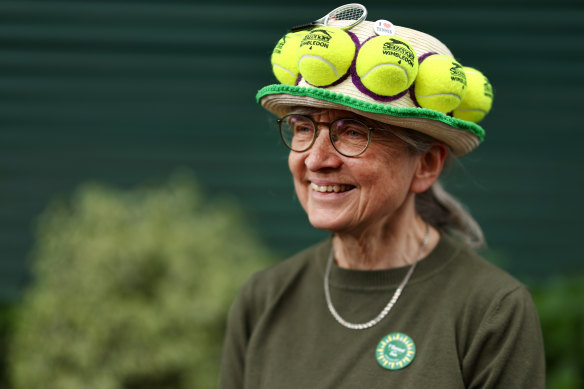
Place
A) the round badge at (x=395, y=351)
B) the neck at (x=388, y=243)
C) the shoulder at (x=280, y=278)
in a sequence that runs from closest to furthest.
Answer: the round badge at (x=395, y=351) < the neck at (x=388, y=243) < the shoulder at (x=280, y=278)

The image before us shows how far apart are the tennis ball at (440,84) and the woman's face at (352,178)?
0.16m

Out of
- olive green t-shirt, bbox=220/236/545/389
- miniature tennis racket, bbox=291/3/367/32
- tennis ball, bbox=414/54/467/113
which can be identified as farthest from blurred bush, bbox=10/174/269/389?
tennis ball, bbox=414/54/467/113

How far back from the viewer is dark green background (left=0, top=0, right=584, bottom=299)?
557 cm

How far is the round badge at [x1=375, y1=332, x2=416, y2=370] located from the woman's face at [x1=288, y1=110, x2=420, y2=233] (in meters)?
0.37

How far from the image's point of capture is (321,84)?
1989 mm

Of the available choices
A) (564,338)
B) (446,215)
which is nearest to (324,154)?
(446,215)

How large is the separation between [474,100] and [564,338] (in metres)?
2.42

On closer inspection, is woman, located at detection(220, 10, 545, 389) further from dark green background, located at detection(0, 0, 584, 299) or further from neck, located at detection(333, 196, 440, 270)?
dark green background, located at detection(0, 0, 584, 299)

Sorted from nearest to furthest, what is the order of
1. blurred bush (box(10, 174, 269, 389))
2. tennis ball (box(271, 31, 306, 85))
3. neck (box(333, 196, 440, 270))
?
tennis ball (box(271, 31, 306, 85))
neck (box(333, 196, 440, 270))
blurred bush (box(10, 174, 269, 389))

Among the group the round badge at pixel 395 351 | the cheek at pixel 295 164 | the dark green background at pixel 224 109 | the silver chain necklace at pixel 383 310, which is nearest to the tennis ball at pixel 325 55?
the cheek at pixel 295 164

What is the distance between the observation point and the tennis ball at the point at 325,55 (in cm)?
195

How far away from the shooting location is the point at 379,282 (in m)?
2.24

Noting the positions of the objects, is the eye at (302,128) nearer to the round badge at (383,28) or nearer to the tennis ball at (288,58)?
the tennis ball at (288,58)

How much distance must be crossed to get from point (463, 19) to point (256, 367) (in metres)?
4.10
